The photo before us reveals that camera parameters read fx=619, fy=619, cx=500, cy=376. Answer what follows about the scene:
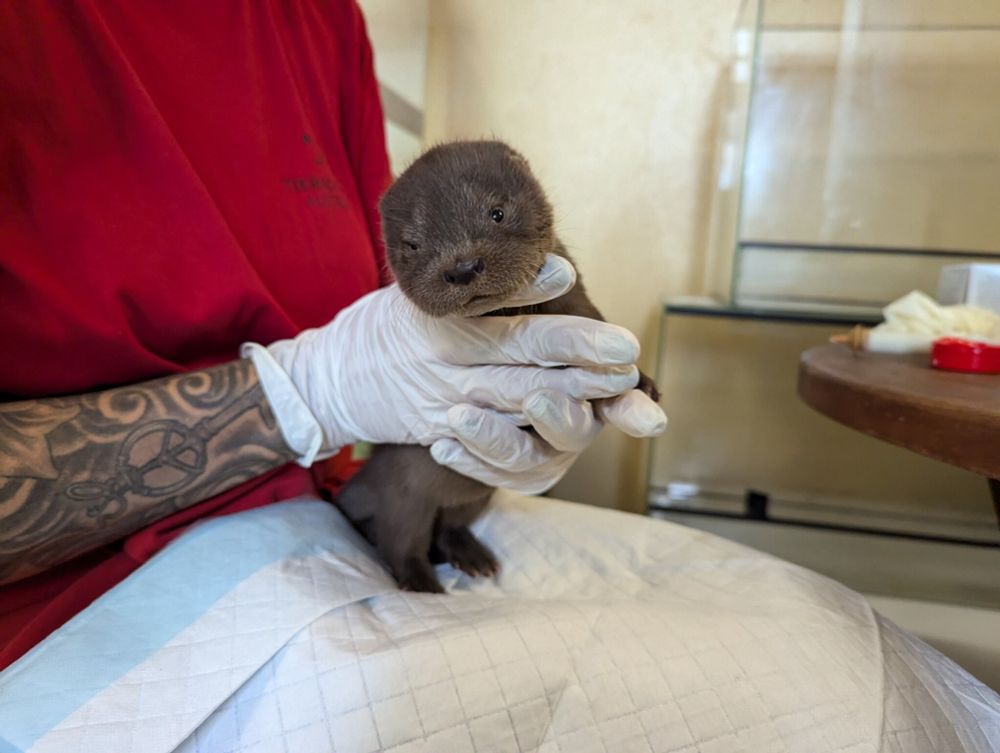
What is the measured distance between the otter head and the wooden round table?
1.41 feet

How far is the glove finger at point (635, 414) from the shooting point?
0.69 meters

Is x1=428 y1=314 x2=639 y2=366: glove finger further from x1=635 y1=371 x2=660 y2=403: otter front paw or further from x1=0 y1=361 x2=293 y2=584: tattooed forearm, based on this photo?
x1=0 y1=361 x2=293 y2=584: tattooed forearm

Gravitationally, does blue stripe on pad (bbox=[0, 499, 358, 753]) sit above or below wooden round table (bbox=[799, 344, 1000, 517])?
below

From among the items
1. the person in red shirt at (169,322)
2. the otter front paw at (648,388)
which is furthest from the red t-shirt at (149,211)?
the otter front paw at (648,388)

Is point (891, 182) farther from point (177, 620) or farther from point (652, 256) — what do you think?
point (177, 620)

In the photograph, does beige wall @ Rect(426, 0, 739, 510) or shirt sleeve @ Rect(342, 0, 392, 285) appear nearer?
shirt sleeve @ Rect(342, 0, 392, 285)

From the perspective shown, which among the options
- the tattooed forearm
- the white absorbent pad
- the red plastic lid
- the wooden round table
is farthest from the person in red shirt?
the red plastic lid

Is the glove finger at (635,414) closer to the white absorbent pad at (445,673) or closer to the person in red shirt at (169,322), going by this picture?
the person in red shirt at (169,322)

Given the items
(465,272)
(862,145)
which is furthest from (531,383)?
(862,145)

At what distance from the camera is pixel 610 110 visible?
1.79 meters

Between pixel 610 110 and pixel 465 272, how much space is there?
4.68 ft

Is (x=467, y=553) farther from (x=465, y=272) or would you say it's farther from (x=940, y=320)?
(x=940, y=320)

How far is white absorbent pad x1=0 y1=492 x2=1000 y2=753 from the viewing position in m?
0.48

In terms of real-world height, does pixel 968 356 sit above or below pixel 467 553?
above
